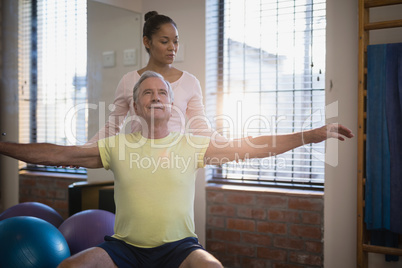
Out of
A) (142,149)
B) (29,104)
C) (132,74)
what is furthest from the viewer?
(29,104)

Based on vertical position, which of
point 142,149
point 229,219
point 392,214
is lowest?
point 229,219

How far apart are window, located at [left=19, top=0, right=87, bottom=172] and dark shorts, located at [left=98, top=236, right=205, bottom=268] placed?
121 centimetres

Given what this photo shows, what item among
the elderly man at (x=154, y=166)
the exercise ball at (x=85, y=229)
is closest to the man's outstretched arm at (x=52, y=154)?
the elderly man at (x=154, y=166)

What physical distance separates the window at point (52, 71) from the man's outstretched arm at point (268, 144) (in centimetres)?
128

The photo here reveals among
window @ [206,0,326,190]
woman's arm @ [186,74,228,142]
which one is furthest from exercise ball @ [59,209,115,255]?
window @ [206,0,326,190]

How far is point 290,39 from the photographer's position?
8.25 ft

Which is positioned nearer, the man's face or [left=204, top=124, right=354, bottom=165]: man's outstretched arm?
[left=204, top=124, right=354, bottom=165]: man's outstretched arm

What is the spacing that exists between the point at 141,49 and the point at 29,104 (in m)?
0.91

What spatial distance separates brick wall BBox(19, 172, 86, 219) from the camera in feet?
7.61

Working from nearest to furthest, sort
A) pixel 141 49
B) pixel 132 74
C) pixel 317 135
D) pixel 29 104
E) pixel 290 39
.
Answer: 1. pixel 317 135
2. pixel 132 74
3. pixel 29 104
4. pixel 290 39
5. pixel 141 49

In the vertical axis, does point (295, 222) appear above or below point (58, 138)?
below

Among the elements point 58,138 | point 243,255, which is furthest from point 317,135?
point 58,138

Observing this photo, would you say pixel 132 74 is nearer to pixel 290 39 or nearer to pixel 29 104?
pixel 29 104

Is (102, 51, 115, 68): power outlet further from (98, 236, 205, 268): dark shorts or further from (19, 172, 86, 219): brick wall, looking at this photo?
(98, 236, 205, 268): dark shorts
